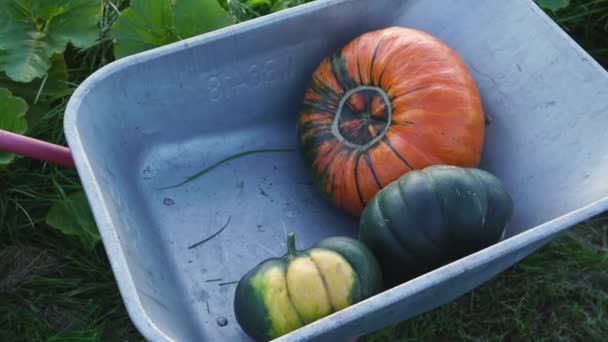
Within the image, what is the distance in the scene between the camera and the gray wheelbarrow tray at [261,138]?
1409 mm

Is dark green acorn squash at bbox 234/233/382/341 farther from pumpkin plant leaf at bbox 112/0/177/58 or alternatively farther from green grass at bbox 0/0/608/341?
pumpkin plant leaf at bbox 112/0/177/58

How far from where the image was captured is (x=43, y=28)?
6.11ft

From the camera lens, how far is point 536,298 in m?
1.87

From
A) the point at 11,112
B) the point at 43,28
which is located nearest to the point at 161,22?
the point at 43,28

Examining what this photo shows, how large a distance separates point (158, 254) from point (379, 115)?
0.57m

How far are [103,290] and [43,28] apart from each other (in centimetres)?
71

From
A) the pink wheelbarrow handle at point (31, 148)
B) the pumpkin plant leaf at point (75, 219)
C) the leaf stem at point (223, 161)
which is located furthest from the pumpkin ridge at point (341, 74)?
the pumpkin plant leaf at point (75, 219)

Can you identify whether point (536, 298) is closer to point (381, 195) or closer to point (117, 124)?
point (381, 195)

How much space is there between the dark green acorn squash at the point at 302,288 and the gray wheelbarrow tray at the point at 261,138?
71 millimetres

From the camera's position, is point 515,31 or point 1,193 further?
point 1,193

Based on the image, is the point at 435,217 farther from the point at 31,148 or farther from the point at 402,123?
the point at 31,148

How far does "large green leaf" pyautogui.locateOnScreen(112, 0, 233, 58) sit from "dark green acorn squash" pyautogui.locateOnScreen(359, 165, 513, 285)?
732mm

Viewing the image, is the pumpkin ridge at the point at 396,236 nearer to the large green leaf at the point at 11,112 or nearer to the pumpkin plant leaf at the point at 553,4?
the large green leaf at the point at 11,112

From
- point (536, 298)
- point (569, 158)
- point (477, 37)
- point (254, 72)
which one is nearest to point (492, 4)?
point (477, 37)
